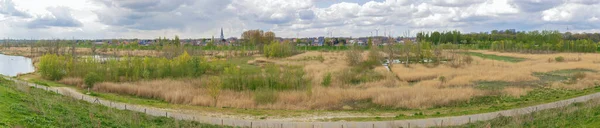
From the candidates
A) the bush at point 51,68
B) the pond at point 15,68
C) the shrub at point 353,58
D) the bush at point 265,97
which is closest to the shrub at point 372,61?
the shrub at point 353,58

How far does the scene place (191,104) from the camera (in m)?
28.2

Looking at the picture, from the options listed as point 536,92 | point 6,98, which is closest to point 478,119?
point 536,92

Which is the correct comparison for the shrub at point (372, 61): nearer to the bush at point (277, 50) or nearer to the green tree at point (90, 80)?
the bush at point (277, 50)

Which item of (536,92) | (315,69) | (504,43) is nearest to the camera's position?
(536,92)

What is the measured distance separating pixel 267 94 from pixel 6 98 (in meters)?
14.7

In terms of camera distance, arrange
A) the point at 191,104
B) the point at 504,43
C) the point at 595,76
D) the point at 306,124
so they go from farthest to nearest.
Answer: the point at 504,43, the point at 595,76, the point at 191,104, the point at 306,124

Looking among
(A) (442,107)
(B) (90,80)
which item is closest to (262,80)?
(A) (442,107)

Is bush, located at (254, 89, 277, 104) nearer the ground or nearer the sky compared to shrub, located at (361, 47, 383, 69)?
nearer the ground

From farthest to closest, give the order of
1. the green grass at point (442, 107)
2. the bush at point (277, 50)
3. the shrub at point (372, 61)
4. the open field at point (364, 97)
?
the bush at point (277, 50)
the shrub at point (372, 61)
the open field at point (364, 97)
the green grass at point (442, 107)

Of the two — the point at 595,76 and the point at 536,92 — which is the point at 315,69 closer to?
the point at 536,92

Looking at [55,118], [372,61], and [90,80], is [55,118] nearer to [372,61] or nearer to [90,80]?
[90,80]

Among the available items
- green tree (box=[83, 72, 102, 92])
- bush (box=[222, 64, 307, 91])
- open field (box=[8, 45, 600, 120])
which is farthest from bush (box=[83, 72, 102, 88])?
bush (box=[222, 64, 307, 91])

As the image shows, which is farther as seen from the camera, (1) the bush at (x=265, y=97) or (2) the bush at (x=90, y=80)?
(2) the bush at (x=90, y=80)

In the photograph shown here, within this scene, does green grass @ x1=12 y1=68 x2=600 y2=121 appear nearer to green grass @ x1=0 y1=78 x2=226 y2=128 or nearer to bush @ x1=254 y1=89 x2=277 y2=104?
bush @ x1=254 y1=89 x2=277 y2=104
